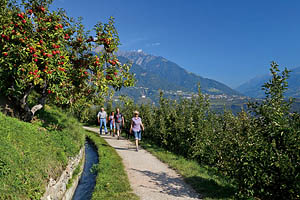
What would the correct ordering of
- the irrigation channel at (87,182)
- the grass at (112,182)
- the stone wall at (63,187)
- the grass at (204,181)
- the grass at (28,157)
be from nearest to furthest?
the grass at (28,157) < the stone wall at (63,187) < the grass at (112,182) < the grass at (204,181) < the irrigation channel at (87,182)

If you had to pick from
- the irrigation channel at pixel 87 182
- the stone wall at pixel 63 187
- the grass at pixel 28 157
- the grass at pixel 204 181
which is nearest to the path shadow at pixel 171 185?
the grass at pixel 204 181

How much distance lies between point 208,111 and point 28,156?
9.65 m

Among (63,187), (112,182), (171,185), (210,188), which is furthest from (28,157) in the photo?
(210,188)

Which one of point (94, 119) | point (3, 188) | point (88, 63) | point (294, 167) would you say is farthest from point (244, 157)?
point (94, 119)

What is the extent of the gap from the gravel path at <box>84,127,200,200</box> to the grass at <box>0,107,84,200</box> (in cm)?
282

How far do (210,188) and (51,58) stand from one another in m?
7.43

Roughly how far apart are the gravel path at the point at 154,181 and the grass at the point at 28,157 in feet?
9.25

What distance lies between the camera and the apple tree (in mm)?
7656

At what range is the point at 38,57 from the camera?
7.53 m

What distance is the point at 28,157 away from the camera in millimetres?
6531

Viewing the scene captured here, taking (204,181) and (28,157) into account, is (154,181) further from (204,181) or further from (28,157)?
(28,157)

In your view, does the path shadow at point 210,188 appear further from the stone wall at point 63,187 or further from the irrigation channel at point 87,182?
the stone wall at point 63,187

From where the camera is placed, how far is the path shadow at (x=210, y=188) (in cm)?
685

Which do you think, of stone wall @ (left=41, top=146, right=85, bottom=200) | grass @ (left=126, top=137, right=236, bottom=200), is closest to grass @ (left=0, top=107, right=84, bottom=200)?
stone wall @ (left=41, top=146, right=85, bottom=200)
